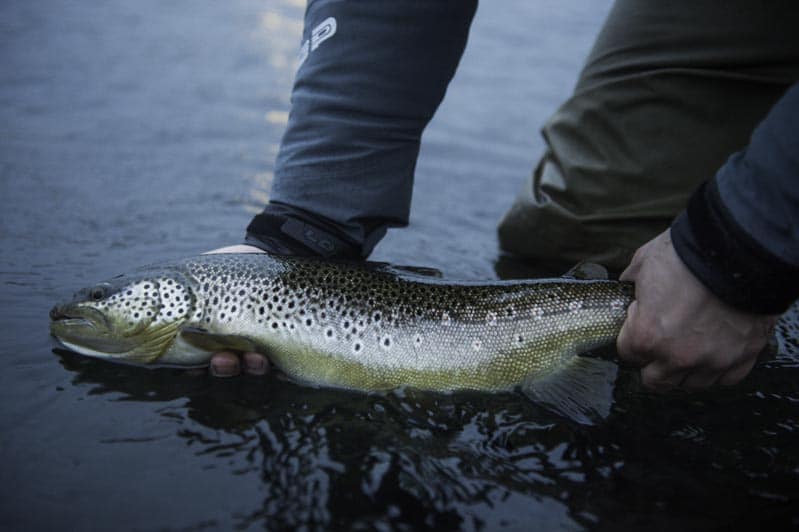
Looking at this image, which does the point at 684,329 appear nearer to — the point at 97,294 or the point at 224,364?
the point at 224,364

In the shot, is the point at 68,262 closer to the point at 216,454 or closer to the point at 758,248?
the point at 216,454

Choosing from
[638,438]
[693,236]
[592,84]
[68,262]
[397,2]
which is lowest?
[638,438]

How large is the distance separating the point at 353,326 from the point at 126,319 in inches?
32.6

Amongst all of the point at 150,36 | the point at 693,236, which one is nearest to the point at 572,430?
the point at 693,236

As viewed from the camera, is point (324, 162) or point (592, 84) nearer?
point (324, 162)

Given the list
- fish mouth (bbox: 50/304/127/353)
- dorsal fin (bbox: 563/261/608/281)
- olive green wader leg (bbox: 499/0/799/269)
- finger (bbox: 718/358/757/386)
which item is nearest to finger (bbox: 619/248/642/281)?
dorsal fin (bbox: 563/261/608/281)

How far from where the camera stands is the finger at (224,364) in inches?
98.9

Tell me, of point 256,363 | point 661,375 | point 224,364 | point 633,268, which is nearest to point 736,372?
point 661,375

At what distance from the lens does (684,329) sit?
80.3 inches

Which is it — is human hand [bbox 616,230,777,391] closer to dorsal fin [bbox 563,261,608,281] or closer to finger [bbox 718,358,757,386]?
finger [bbox 718,358,757,386]

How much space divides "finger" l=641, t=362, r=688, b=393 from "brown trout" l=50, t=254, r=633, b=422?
0.25 meters

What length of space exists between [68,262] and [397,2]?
2.00m

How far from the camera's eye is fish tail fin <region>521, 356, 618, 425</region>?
2457mm

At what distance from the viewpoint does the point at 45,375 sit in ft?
8.09
